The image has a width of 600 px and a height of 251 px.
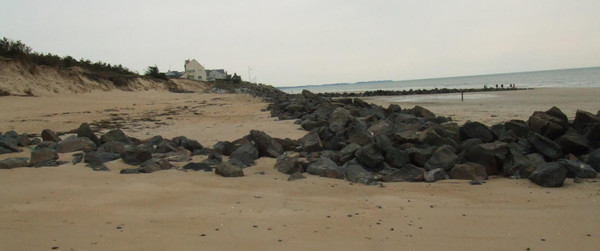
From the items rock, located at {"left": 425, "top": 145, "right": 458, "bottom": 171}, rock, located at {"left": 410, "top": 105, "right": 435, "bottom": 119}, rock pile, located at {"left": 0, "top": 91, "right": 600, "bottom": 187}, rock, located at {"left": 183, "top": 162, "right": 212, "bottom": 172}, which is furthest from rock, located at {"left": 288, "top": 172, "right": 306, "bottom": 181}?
rock, located at {"left": 410, "top": 105, "right": 435, "bottom": 119}

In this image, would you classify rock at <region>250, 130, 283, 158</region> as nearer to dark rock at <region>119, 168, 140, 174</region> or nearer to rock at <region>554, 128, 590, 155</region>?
dark rock at <region>119, 168, 140, 174</region>

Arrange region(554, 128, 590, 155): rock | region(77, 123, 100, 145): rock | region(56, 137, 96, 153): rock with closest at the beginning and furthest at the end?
region(554, 128, 590, 155): rock < region(56, 137, 96, 153): rock < region(77, 123, 100, 145): rock

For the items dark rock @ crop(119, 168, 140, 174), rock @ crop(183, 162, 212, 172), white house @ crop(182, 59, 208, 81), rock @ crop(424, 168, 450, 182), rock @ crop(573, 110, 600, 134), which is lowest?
rock @ crop(424, 168, 450, 182)

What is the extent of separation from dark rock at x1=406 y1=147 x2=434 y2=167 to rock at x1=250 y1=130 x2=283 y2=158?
6.22 feet

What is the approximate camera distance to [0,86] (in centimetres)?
1755

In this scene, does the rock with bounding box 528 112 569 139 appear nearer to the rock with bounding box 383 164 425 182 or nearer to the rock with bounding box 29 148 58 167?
the rock with bounding box 383 164 425 182

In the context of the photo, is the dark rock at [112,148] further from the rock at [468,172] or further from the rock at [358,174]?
the rock at [468,172]

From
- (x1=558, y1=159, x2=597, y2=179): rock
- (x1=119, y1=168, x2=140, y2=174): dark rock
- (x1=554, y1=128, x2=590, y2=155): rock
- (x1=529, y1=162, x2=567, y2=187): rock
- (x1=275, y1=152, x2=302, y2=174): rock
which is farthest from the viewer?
(x1=554, y1=128, x2=590, y2=155): rock

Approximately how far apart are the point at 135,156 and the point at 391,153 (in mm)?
3226

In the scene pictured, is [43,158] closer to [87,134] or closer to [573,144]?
[87,134]

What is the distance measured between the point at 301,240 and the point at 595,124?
5273mm

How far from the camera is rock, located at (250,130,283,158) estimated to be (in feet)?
19.8

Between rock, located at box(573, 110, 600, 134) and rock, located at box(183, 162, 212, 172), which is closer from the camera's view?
rock, located at box(183, 162, 212, 172)

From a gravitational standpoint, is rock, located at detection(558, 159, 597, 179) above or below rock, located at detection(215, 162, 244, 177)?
below
